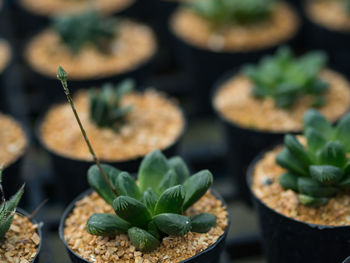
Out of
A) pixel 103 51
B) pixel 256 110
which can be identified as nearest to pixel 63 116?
pixel 103 51

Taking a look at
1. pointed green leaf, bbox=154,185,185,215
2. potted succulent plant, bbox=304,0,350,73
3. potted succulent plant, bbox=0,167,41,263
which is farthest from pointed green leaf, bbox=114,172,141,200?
potted succulent plant, bbox=304,0,350,73

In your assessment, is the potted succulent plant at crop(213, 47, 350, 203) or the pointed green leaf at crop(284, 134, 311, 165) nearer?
the pointed green leaf at crop(284, 134, 311, 165)

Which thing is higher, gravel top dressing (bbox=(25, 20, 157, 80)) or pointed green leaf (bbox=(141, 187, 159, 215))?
pointed green leaf (bbox=(141, 187, 159, 215))

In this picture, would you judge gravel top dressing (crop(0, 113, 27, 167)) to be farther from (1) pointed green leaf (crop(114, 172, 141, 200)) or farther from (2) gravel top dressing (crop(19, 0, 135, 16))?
(2) gravel top dressing (crop(19, 0, 135, 16))

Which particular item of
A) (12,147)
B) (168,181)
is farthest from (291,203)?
(12,147)

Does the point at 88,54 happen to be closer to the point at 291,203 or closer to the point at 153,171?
the point at 153,171

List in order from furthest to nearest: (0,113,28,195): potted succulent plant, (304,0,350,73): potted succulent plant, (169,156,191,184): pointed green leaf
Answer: (304,0,350,73): potted succulent plant → (0,113,28,195): potted succulent plant → (169,156,191,184): pointed green leaf

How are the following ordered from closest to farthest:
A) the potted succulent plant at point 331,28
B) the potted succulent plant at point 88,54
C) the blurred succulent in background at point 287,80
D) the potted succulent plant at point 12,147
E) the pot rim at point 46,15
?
the potted succulent plant at point 12,147 → the blurred succulent in background at point 287,80 → the potted succulent plant at point 88,54 → the potted succulent plant at point 331,28 → the pot rim at point 46,15

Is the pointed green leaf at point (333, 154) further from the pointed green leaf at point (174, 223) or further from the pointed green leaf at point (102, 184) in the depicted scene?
the pointed green leaf at point (102, 184)

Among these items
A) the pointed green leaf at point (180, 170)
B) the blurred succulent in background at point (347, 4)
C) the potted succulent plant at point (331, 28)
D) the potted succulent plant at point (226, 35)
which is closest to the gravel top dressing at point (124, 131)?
the pointed green leaf at point (180, 170)
